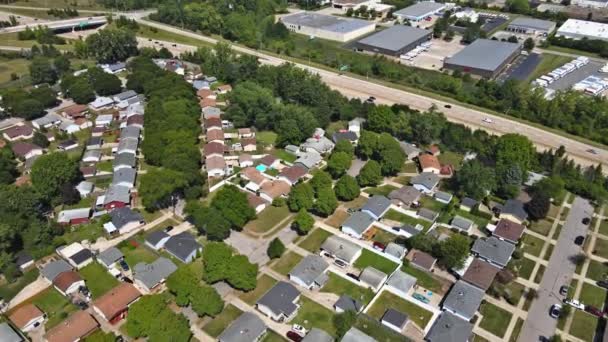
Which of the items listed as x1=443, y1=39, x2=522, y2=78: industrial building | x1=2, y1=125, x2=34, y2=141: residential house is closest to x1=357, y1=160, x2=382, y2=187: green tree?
x1=443, y1=39, x2=522, y2=78: industrial building

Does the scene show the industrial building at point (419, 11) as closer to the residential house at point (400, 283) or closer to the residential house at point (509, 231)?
the residential house at point (509, 231)

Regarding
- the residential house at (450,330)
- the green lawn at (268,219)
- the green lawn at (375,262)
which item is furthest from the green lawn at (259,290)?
the residential house at (450,330)

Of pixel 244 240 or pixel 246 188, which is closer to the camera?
pixel 244 240

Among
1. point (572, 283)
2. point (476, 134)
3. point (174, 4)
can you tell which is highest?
point (174, 4)

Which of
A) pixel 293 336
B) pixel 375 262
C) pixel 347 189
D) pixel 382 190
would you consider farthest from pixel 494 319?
pixel 382 190

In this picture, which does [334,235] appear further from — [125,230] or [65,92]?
[65,92]

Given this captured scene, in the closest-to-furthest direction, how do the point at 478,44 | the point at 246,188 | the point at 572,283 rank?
1. the point at 572,283
2. the point at 246,188
3. the point at 478,44

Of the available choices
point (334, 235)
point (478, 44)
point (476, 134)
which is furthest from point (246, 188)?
point (478, 44)

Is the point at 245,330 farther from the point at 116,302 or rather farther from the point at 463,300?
the point at 463,300
